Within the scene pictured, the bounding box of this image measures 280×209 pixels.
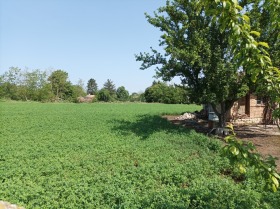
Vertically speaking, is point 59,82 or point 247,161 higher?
point 59,82

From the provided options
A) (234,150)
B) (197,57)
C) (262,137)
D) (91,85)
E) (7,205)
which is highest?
(91,85)

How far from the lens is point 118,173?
6.94 meters

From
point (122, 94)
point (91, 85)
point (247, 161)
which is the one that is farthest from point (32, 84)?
point (247, 161)

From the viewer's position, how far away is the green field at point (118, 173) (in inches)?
204

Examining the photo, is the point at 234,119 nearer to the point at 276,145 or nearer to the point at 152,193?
the point at 276,145

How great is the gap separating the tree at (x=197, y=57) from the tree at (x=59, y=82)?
53398 millimetres

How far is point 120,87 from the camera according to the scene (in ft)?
251

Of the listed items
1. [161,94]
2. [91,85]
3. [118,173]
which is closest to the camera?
[118,173]

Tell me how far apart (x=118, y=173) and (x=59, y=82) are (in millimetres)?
59609

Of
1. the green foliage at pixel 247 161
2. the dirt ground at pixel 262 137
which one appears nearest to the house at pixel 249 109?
the dirt ground at pixel 262 137

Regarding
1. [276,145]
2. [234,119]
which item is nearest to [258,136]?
[276,145]

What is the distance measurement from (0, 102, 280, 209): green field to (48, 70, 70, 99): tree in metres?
52.7

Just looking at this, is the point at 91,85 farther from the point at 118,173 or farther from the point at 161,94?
the point at 118,173

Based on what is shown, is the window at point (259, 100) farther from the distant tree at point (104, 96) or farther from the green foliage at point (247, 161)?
the distant tree at point (104, 96)
